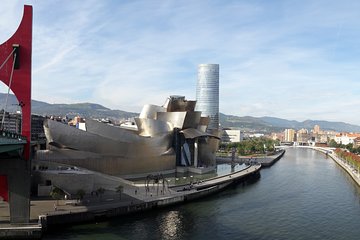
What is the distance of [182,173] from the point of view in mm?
53375

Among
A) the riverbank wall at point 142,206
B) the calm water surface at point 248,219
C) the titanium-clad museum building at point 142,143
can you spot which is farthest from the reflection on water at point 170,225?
the titanium-clad museum building at point 142,143

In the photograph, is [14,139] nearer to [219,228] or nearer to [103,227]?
[103,227]

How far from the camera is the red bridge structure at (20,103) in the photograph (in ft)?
74.2

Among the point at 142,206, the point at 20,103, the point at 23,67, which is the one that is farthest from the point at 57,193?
the point at 23,67

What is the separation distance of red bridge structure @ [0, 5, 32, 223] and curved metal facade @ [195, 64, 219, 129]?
15574 cm

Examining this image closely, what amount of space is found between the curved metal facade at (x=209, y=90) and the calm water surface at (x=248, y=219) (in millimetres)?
134888

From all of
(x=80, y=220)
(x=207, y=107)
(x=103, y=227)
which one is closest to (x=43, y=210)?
(x=80, y=220)

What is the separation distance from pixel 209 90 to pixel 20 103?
159002mm

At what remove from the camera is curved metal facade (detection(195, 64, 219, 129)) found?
178625mm

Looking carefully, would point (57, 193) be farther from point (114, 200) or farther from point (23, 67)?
point (23, 67)

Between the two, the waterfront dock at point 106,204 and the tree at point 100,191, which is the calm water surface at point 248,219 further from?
the tree at point 100,191

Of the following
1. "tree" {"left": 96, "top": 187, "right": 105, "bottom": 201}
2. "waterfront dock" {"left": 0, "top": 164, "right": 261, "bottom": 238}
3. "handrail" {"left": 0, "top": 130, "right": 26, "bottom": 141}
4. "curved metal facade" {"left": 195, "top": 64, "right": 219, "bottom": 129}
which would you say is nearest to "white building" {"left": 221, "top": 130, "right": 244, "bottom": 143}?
"curved metal facade" {"left": 195, "top": 64, "right": 219, "bottom": 129}

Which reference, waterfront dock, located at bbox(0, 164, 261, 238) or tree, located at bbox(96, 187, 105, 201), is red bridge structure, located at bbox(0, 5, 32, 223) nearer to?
waterfront dock, located at bbox(0, 164, 261, 238)

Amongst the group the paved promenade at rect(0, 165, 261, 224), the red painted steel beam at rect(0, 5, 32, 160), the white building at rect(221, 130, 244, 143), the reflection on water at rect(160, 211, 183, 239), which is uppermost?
the red painted steel beam at rect(0, 5, 32, 160)
